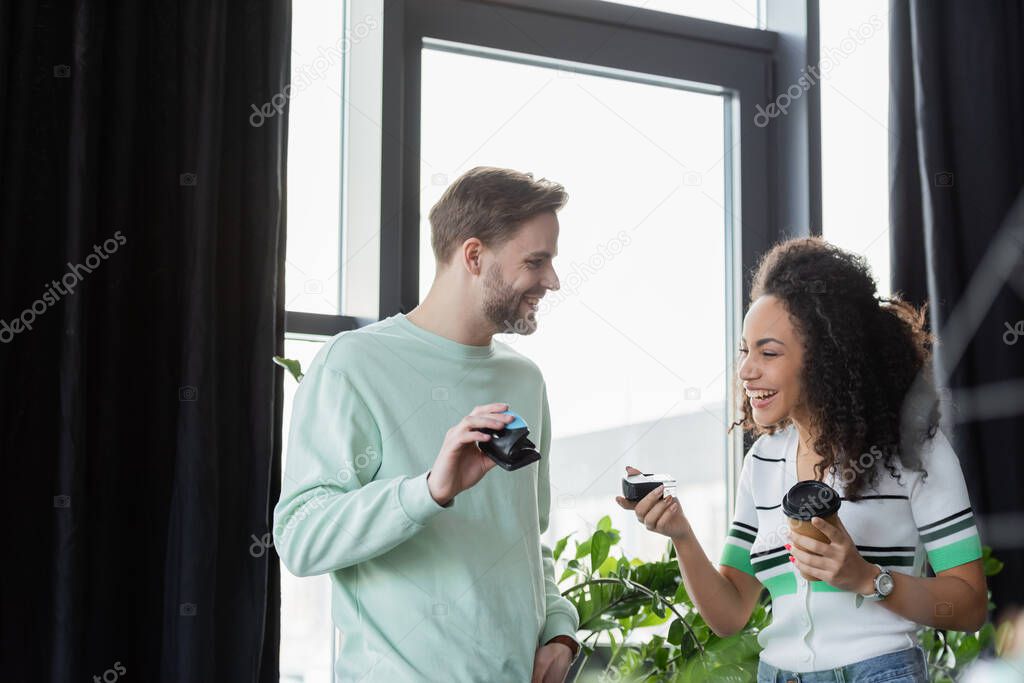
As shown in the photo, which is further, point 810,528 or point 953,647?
point 953,647

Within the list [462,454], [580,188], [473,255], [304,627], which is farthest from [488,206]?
[304,627]

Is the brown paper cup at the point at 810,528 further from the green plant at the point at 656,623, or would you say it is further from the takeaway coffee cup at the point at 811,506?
the green plant at the point at 656,623

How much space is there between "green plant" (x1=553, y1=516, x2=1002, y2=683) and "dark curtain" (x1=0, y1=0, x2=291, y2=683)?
639mm

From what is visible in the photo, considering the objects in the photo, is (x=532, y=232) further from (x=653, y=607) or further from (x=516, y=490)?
(x=653, y=607)

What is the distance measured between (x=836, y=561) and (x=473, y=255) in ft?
2.44

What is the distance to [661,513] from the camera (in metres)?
1.57

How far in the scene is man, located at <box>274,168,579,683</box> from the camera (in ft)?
4.85

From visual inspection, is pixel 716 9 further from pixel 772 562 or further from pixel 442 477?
pixel 442 477

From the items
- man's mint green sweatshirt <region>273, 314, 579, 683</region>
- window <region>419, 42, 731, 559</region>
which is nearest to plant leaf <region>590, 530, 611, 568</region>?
window <region>419, 42, 731, 559</region>

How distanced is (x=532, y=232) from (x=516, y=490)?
0.43m

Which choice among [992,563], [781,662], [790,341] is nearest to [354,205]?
[790,341]

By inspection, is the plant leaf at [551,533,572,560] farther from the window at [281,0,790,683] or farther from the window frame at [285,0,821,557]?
the window frame at [285,0,821,557]

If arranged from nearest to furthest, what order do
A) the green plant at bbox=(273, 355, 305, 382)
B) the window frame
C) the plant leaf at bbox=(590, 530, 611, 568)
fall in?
the green plant at bbox=(273, 355, 305, 382)
the plant leaf at bbox=(590, 530, 611, 568)
the window frame

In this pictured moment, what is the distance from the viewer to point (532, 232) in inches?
69.3
